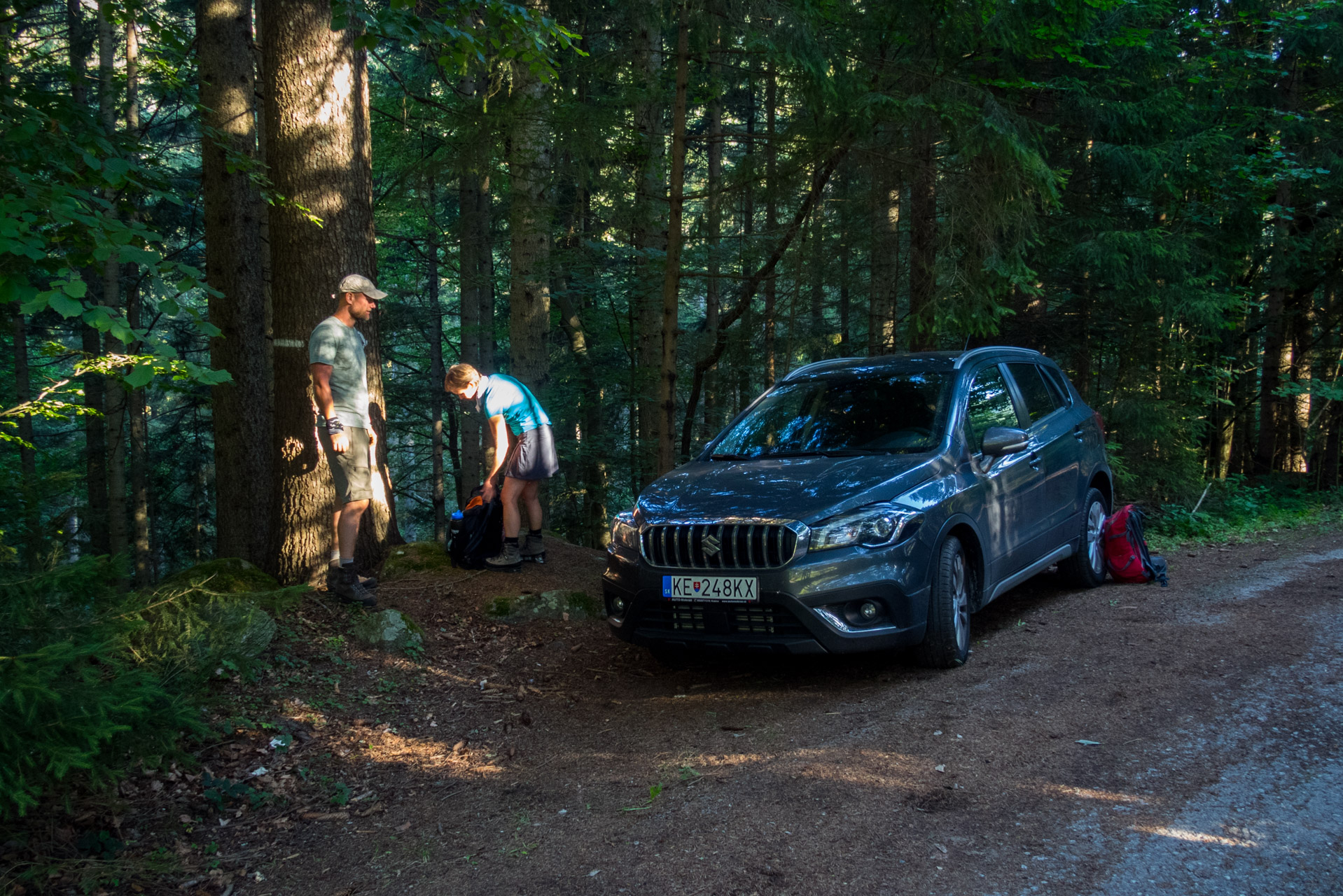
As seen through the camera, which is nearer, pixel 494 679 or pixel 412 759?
pixel 412 759

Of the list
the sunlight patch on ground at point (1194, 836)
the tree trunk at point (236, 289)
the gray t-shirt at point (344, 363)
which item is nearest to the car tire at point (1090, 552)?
the sunlight patch on ground at point (1194, 836)

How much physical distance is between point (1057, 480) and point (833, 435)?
2017 millimetres

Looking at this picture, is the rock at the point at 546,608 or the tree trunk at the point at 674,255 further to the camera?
the tree trunk at the point at 674,255

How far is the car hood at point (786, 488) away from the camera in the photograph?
5086mm

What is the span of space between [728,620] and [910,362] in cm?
271

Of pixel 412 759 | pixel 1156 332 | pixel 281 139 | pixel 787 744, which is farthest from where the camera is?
pixel 1156 332

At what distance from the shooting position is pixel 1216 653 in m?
5.38

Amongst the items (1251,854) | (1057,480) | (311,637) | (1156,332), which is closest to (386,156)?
(311,637)

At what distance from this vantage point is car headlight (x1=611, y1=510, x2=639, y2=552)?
18.0ft

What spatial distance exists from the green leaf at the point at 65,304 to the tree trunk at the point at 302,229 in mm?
3002

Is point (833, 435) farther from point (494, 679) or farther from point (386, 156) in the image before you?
point (386, 156)

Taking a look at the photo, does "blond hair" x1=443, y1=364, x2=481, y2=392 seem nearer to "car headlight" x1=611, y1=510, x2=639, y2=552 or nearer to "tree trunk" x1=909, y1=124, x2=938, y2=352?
"car headlight" x1=611, y1=510, x2=639, y2=552

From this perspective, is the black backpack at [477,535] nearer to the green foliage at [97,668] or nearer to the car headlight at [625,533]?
the car headlight at [625,533]

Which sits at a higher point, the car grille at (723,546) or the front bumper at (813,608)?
the car grille at (723,546)
